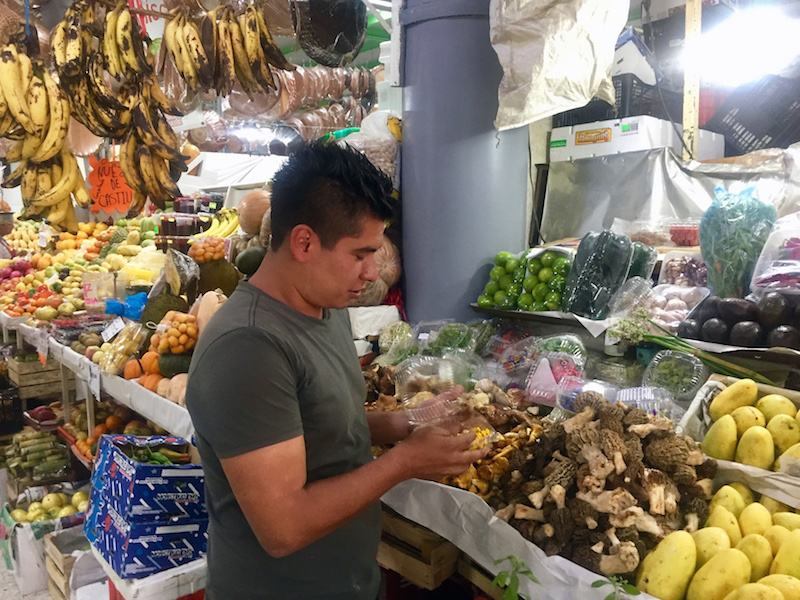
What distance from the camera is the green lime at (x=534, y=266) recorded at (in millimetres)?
3184

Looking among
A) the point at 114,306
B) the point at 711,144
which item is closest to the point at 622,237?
the point at 711,144

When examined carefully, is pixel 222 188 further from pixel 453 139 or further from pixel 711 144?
pixel 711 144

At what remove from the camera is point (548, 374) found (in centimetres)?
249

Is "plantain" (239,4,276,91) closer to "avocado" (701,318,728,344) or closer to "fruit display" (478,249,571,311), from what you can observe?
"fruit display" (478,249,571,311)

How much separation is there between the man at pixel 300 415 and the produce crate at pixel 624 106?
3.28 metres

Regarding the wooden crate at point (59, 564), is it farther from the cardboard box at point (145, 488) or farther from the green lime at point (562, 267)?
the green lime at point (562, 267)

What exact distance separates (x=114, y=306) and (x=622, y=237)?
123 inches

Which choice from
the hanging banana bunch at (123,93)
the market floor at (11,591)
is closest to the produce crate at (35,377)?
the market floor at (11,591)

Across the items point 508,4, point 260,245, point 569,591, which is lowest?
point 569,591

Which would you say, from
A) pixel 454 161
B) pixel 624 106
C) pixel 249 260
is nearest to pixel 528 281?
pixel 454 161

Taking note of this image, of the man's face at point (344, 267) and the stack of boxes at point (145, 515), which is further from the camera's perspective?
the stack of boxes at point (145, 515)

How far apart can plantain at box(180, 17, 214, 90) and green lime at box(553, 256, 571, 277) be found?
2087mm

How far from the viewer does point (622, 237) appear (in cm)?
289

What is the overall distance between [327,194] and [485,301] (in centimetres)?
224
